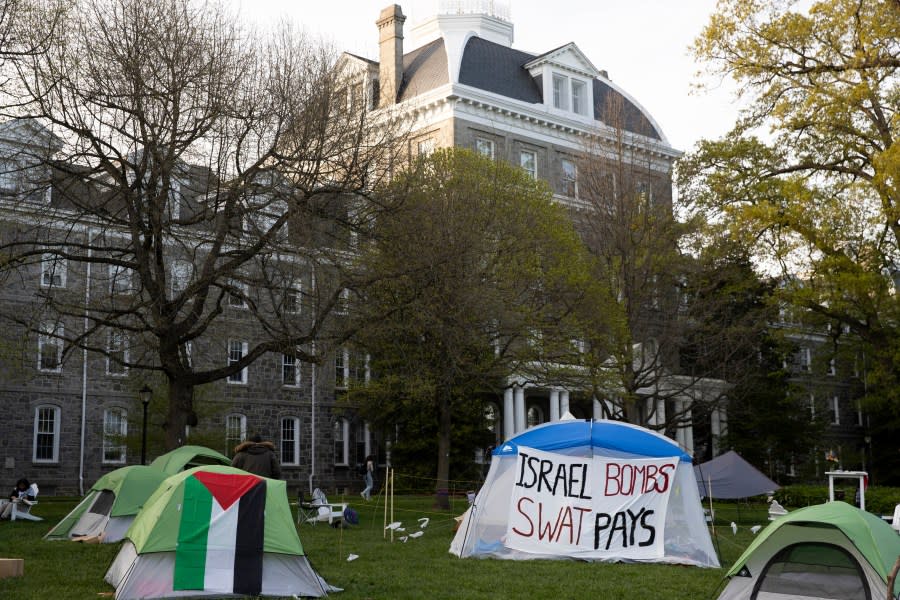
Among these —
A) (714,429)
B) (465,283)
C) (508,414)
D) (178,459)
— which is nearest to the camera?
(178,459)

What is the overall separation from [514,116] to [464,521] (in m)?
31.6

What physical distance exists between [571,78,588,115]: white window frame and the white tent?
114 feet

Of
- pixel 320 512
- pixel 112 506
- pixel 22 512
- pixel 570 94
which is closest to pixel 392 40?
pixel 570 94

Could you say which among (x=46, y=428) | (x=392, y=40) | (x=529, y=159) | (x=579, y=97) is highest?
(x=392, y=40)

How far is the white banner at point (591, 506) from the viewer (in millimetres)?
15562

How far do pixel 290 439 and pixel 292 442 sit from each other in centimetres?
14

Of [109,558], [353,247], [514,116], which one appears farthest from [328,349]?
[514,116]

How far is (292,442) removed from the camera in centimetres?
4181

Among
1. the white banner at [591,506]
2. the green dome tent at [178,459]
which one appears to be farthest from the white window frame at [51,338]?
the white banner at [591,506]

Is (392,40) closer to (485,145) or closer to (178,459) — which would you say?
(485,145)

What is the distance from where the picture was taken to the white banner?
15.6 metres

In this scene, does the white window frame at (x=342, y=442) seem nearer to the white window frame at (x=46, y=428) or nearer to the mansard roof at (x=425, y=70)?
the white window frame at (x=46, y=428)

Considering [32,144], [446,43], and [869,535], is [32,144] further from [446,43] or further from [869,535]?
[446,43]

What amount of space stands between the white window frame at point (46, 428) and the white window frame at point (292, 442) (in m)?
8.60
